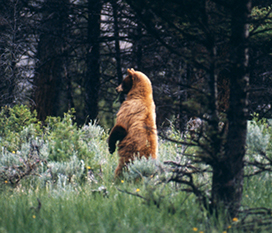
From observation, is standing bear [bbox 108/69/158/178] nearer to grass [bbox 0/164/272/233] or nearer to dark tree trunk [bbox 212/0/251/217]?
grass [bbox 0/164/272/233]

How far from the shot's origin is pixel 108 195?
4.14 m

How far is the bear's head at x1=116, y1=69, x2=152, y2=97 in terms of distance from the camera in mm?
5285

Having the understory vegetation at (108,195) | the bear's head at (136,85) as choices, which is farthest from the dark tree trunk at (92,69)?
the bear's head at (136,85)

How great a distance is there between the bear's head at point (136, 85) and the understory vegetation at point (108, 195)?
1.18m

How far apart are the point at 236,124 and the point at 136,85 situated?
2.50 m

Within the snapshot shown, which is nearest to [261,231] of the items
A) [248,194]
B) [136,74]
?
[248,194]

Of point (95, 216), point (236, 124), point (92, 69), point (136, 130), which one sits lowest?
point (95, 216)

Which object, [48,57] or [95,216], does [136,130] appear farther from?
[48,57]

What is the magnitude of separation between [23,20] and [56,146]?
239 inches

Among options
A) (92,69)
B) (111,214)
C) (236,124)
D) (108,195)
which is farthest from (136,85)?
(92,69)

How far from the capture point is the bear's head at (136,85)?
17.3ft

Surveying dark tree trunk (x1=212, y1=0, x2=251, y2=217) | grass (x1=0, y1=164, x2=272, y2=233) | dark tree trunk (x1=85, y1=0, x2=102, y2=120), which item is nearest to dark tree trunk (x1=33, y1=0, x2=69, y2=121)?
dark tree trunk (x1=85, y1=0, x2=102, y2=120)

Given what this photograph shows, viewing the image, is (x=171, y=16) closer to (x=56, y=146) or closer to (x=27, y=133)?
(x=56, y=146)

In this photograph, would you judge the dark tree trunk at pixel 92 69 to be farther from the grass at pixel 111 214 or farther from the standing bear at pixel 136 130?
the grass at pixel 111 214
